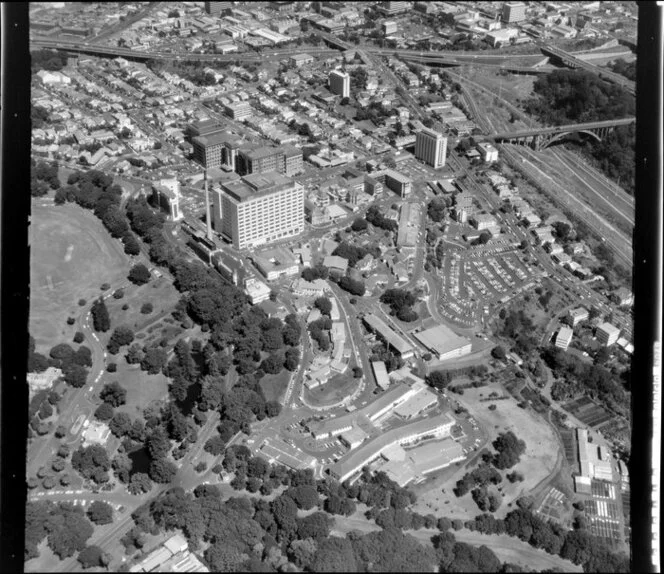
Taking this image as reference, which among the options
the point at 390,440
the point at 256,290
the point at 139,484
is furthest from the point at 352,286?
the point at 139,484

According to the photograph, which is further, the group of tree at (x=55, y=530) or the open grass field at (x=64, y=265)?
the open grass field at (x=64, y=265)

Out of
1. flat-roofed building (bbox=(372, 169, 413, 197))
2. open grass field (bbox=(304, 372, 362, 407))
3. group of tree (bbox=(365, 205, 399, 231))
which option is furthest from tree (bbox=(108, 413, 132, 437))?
flat-roofed building (bbox=(372, 169, 413, 197))

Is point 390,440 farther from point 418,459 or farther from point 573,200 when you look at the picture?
point 573,200

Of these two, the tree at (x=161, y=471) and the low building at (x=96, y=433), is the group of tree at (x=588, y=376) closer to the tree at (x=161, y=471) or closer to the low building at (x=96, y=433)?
the tree at (x=161, y=471)

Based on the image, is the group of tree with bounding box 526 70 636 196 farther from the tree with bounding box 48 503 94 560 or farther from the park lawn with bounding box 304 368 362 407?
the tree with bounding box 48 503 94 560

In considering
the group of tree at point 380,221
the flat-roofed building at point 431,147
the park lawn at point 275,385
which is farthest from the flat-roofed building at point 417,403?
the flat-roofed building at point 431,147
